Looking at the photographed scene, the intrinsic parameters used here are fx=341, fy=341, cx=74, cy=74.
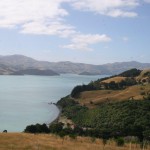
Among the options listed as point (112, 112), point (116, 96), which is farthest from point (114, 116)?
point (116, 96)

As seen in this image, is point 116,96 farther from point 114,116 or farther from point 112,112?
point 114,116

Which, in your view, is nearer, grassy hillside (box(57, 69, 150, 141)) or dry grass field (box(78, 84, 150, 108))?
grassy hillside (box(57, 69, 150, 141))

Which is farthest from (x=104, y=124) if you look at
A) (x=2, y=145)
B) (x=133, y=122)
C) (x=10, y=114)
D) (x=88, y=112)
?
(x=2, y=145)

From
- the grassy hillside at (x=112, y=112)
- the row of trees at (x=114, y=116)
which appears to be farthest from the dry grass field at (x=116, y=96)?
the row of trees at (x=114, y=116)

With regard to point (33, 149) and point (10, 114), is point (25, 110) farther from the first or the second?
point (33, 149)

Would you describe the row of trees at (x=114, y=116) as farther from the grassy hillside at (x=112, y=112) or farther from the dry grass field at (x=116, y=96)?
the dry grass field at (x=116, y=96)

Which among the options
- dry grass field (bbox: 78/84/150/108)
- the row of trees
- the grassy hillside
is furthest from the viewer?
dry grass field (bbox: 78/84/150/108)

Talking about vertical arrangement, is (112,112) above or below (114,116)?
above

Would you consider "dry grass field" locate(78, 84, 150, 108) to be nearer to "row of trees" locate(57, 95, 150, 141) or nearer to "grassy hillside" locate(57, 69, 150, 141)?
"grassy hillside" locate(57, 69, 150, 141)

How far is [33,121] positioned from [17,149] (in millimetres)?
124603

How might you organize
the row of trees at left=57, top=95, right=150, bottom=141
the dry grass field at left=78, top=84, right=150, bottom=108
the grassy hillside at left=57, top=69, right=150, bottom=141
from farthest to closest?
the dry grass field at left=78, top=84, right=150, bottom=108 < the row of trees at left=57, top=95, right=150, bottom=141 < the grassy hillside at left=57, top=69, right=150, bottom=141

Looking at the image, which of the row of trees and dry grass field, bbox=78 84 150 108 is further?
dry grass field, bbox=78 84 150 108

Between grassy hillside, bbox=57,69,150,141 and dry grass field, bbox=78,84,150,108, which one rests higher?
dry grass field, bbox=78,84,150,108

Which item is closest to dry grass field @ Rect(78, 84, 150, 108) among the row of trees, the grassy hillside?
the grassy hillside
